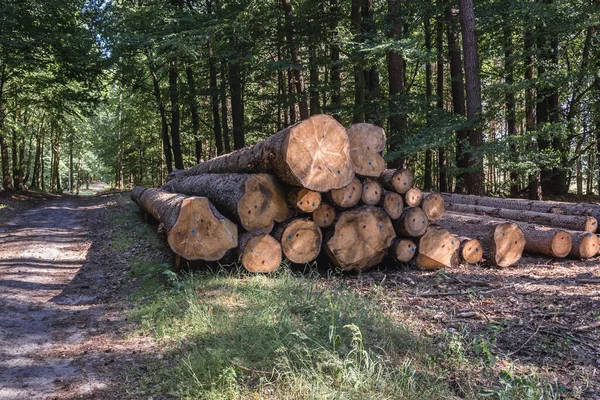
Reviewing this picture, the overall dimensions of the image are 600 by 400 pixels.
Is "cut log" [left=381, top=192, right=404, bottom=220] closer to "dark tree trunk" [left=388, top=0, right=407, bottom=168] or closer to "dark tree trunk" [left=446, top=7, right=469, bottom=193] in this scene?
"dark tree trunk" [left=388, top=0, right=407, bottom=168]

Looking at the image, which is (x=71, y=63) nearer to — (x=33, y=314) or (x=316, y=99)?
(x=316, y=99)

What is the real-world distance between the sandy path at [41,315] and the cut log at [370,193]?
4.20m

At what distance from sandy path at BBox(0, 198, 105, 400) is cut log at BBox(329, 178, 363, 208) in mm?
3655

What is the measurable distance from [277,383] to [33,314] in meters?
3.73

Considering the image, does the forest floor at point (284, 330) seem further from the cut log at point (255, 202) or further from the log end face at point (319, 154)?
the log end face at point (319, 154)

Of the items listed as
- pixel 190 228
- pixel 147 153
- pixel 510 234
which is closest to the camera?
pixel 190 228

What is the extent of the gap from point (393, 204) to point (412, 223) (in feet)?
1.42

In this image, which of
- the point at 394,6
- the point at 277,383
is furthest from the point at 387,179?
the point at 394,6

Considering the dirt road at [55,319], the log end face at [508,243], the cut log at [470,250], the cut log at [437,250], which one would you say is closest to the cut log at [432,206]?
the cut log at [437,250]

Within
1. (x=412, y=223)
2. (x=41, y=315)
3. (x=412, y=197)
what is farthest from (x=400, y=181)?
(x=41, y=315)

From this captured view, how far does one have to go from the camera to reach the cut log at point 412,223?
252 inches

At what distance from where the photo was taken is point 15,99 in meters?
21.5

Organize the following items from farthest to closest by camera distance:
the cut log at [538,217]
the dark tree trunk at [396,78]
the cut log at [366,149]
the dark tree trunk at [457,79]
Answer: the dark tree trunk at [457,79] → the dark tree trunk at [396,78] → the cut log at [538,217] → the cut log at [366,149]

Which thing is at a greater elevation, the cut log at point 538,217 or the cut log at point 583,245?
the cut log at point 538,217
